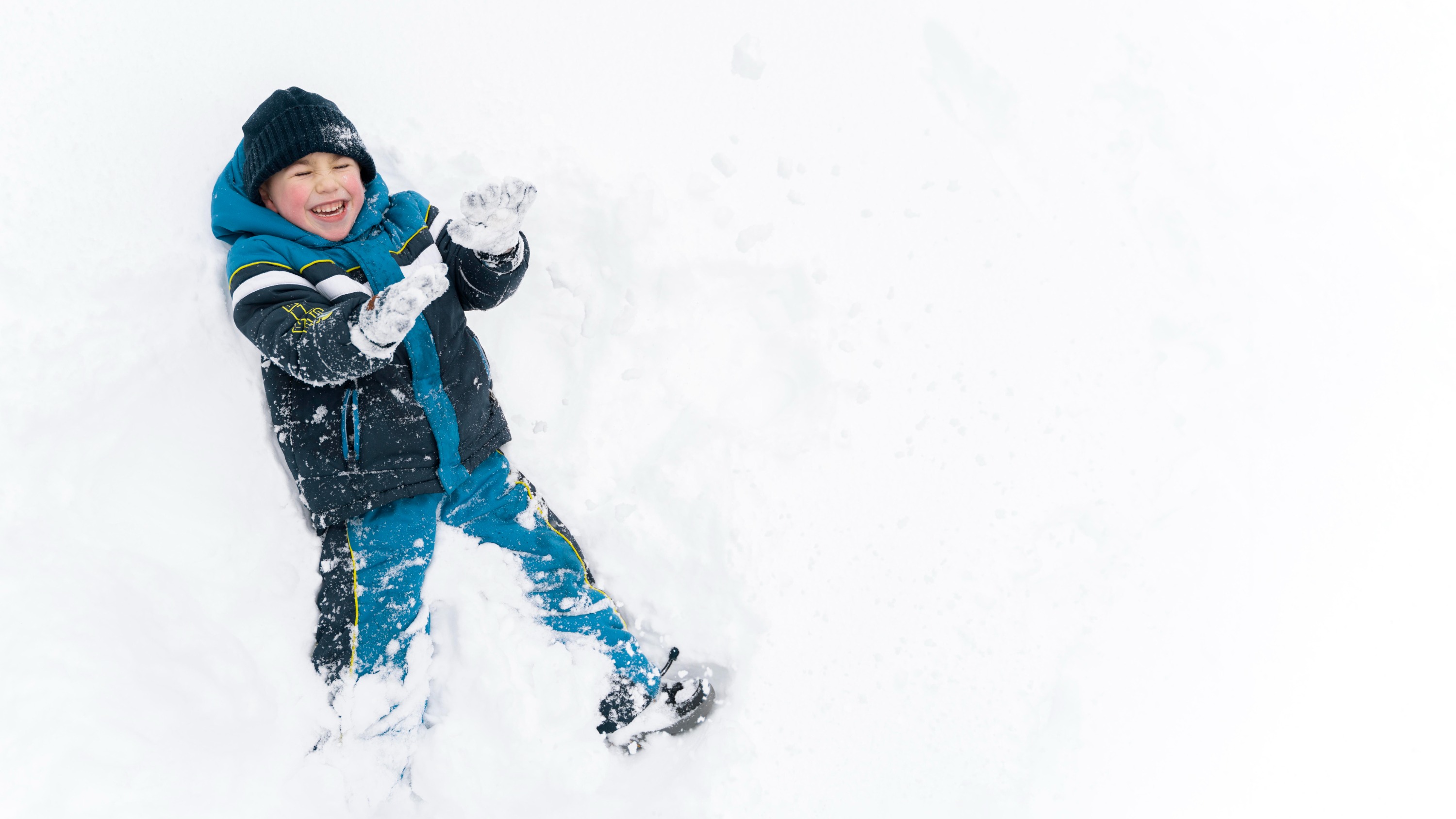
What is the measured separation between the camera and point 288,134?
1.71m

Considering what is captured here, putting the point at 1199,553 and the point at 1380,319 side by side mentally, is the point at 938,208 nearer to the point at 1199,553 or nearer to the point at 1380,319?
the point at 1199,553

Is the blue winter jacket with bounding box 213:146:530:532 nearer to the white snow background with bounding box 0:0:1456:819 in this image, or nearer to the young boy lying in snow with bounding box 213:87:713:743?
the young boy lying in snow with bounding box 213:87:713:743

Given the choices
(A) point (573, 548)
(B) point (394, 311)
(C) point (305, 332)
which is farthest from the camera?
(A) point (573, 548)

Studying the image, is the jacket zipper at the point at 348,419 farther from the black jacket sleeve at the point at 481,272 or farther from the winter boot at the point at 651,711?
the winter boot at the point at 651,711

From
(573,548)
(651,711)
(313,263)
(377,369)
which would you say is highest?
(313,263)

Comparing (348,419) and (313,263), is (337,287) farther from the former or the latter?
(348,419)

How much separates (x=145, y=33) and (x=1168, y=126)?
2.81m

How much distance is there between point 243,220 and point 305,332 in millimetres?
389

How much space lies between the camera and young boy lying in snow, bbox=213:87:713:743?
5.58ft

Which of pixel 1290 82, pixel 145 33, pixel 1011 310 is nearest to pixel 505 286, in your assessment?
pixel 145 33

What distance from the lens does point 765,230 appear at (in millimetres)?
2164

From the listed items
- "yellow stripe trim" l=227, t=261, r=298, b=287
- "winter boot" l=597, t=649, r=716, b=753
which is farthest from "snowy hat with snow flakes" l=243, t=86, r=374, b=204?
"winter boot" l=597, t=649, r=716, b=753

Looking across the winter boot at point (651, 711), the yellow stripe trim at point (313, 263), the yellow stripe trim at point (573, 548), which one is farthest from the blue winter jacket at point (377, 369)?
the winter boot at point (651, 711)

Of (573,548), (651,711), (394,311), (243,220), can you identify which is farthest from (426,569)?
(243,220)
